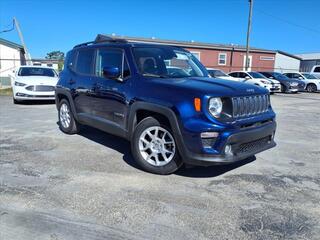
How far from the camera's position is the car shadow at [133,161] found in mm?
4613

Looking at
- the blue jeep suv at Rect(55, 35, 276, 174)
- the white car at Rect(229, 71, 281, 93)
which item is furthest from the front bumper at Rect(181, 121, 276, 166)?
the white car at Rect(229, 71, 281, 93)

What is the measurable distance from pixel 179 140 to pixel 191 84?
807 millimetres

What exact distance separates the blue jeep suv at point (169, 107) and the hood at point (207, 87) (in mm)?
13

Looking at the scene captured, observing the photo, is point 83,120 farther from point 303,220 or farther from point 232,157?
point 303,220

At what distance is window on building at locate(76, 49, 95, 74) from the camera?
19.7 feet

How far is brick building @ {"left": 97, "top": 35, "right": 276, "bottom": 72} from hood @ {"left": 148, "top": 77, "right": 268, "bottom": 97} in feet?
86.2

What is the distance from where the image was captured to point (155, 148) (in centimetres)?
455

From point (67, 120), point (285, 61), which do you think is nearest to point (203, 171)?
point (67, 120)

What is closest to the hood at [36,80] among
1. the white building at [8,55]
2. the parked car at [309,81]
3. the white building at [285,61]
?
the white building at [8,55]

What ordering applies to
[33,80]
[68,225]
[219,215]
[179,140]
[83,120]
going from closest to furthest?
1. [68,225]
2. [219,215]
3. [179,140]
4. [83,120]
5. [33,80]

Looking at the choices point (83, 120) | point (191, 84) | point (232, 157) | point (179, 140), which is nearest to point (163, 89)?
point (191, 84)

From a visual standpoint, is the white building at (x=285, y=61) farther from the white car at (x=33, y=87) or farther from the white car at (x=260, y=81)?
the white car at (x=33, y=87)

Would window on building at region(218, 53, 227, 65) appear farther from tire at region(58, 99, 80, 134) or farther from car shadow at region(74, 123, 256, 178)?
tire at region(58, 99, 80, 134)

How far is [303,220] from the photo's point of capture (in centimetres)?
328
